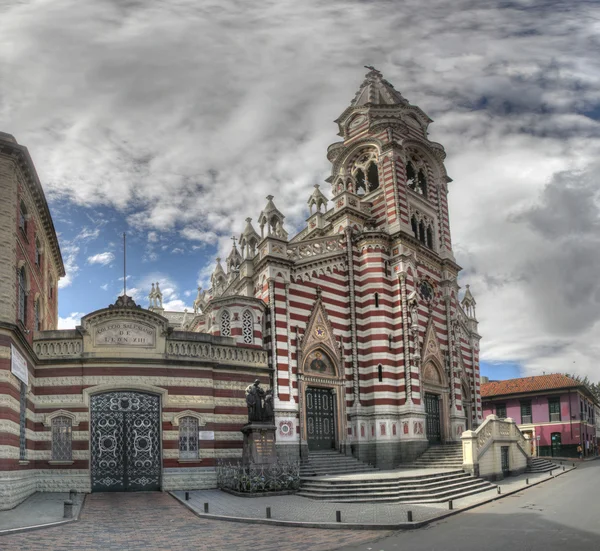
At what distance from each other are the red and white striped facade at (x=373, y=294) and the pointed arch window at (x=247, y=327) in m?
0.91

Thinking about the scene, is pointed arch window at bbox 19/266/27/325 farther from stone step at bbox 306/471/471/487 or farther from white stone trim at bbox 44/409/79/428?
stone step at bbox 306/471/471/487

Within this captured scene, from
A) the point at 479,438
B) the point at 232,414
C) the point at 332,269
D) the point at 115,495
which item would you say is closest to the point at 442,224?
the point at 332,269

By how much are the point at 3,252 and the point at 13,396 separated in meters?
4.77

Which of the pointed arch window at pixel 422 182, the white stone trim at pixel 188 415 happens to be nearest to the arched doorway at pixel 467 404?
the pointed arch window at pixel 422 182

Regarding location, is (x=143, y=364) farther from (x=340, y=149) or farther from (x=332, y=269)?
(x=340, y=149)

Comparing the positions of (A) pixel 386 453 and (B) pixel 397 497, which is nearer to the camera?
(B) pixel 397 497

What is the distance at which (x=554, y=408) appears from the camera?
5709cm

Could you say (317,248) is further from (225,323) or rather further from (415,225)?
(415,225)

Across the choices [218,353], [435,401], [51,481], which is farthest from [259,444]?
[435,401]

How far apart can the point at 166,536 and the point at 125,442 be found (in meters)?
10.1

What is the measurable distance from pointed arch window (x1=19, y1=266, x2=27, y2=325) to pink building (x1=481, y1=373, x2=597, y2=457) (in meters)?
48.3

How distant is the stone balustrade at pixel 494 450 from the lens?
28.0 meters

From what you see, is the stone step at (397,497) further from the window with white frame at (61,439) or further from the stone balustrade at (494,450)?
the window with white frame at (61,439)

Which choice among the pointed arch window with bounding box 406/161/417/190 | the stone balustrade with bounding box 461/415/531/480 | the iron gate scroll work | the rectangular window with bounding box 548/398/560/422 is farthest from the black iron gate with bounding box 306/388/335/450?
the rectangular window with bounding box 548/398/560/422
